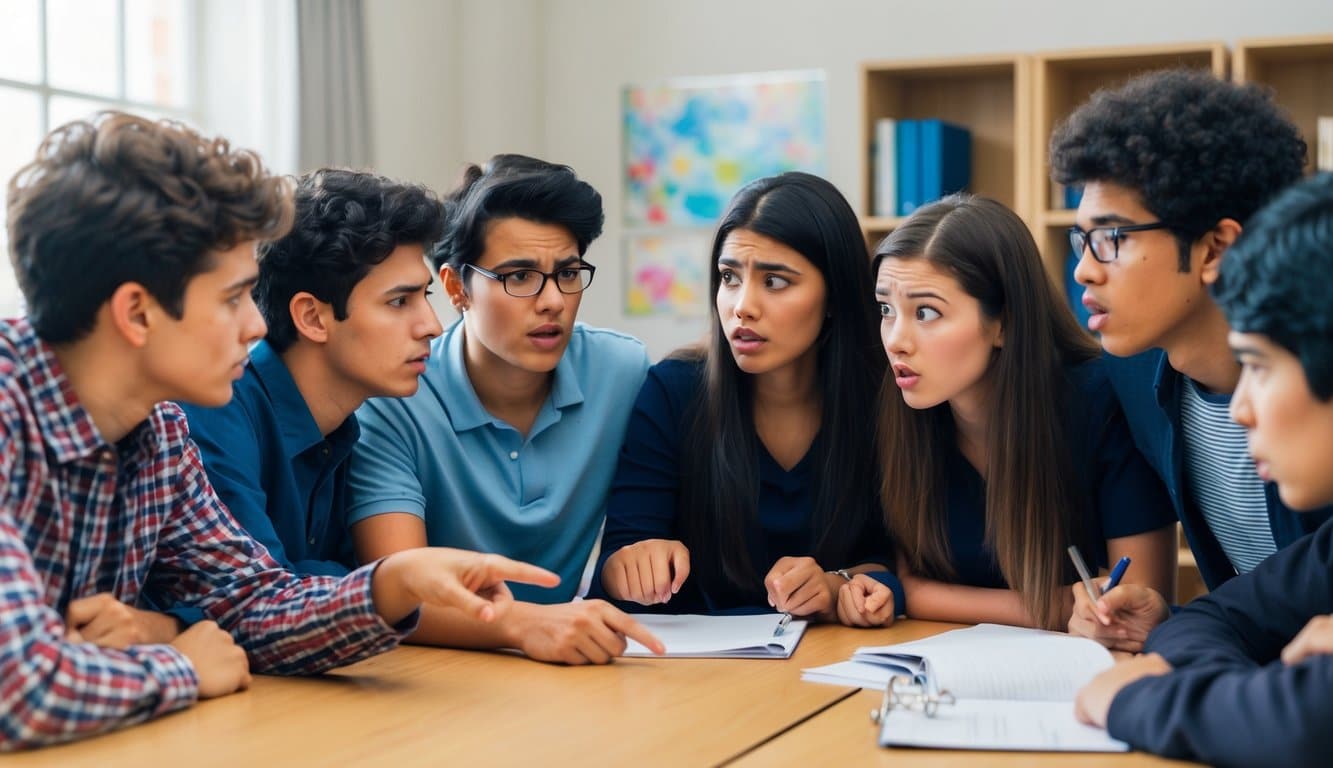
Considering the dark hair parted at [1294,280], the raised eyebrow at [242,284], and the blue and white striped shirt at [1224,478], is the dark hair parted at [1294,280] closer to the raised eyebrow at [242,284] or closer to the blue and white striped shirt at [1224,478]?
the blue and white striped shirt at [1224,478]

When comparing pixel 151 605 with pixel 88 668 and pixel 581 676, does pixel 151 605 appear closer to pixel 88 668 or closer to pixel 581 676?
pixel 88 668

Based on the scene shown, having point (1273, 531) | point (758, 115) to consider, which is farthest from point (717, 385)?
point (758, 115)

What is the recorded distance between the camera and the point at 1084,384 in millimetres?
2078

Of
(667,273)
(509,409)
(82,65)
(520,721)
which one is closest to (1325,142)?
(667,273)

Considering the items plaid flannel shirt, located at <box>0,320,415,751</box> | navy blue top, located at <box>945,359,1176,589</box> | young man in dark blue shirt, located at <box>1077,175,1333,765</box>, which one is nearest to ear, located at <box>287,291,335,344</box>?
plaid flannel shirt, located at <box>0,320,415,751</box>

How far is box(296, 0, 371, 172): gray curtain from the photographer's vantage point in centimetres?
416

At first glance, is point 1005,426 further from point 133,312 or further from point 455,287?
point 133,312

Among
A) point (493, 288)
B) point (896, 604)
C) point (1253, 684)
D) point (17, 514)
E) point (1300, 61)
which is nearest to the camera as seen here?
point (1253, 684)

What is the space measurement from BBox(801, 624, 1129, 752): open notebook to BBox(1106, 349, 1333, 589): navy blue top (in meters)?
0.31

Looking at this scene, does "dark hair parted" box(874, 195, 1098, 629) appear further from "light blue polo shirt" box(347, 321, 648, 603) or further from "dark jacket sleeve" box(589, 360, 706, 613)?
"light blue polo shirt" box(347, 321, 648, 603)

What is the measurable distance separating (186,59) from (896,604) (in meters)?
3.04

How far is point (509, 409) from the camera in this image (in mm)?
2379

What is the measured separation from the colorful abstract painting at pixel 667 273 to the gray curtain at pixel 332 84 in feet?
3.84

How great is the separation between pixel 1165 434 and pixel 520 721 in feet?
3.32
